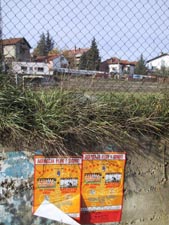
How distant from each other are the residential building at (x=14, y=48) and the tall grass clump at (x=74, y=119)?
1.15 feet

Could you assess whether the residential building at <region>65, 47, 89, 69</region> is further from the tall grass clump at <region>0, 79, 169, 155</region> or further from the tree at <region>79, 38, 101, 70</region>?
the tall grass clump at <region>0, 79, 169, 155</region>

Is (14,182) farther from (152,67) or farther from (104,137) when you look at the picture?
(152,67)

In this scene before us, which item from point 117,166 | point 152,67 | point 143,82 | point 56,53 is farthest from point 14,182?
point 152,67

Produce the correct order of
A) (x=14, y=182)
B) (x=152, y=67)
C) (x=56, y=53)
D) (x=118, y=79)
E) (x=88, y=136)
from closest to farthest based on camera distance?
(x=14, y=182)
(x=88, y=136)
(x=56, y=53)
(x=118, y=79)
(x=152, y=67)

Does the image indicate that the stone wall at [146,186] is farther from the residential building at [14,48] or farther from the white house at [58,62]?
the residential building at [14,48]

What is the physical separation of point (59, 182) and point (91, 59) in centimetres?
135

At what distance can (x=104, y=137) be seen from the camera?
3162 millimetres

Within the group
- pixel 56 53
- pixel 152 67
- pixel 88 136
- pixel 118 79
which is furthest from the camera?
pixel 152 67

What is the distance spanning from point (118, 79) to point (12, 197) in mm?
1654

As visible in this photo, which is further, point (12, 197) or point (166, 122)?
point (166, 122)

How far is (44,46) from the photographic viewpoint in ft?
11.8

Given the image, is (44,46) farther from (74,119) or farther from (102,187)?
(102,187)

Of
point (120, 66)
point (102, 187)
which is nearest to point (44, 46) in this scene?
point (120, 66)

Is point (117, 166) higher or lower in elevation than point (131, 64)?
lower
